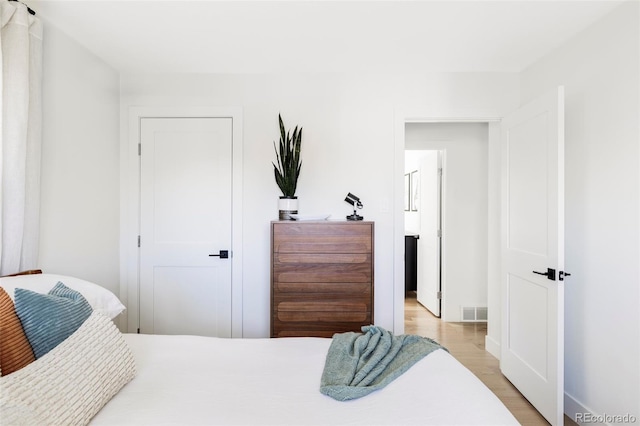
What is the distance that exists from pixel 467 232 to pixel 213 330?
2849 millimetres

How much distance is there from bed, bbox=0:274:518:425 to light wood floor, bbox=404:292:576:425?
1304 mm

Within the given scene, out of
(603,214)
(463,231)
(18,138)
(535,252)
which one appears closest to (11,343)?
(18,138)

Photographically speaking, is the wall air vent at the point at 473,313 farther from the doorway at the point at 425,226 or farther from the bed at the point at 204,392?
the bed at the point at 204,392

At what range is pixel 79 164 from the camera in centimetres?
222

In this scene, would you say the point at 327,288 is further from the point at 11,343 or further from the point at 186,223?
the point at 11,343

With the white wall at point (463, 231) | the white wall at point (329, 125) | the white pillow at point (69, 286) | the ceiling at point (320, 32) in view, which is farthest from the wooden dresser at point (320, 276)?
the white wall at point (463, 231)

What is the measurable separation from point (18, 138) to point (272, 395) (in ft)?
5.74

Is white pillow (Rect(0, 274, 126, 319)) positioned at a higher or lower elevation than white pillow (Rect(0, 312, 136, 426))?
higher

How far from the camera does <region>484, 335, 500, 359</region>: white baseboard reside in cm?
285

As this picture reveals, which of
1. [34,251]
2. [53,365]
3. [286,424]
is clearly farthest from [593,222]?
[34,251]

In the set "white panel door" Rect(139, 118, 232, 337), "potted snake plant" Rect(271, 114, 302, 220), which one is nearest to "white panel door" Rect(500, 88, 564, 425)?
"potted snake plant" Rect(271, 114, 302, 220)

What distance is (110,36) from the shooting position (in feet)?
7.02

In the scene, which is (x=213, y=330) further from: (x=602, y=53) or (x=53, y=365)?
(x=602, y=53)

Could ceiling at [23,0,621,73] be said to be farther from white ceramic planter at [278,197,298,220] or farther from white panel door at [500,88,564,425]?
white ceramic planter at [278,197,298,220]
